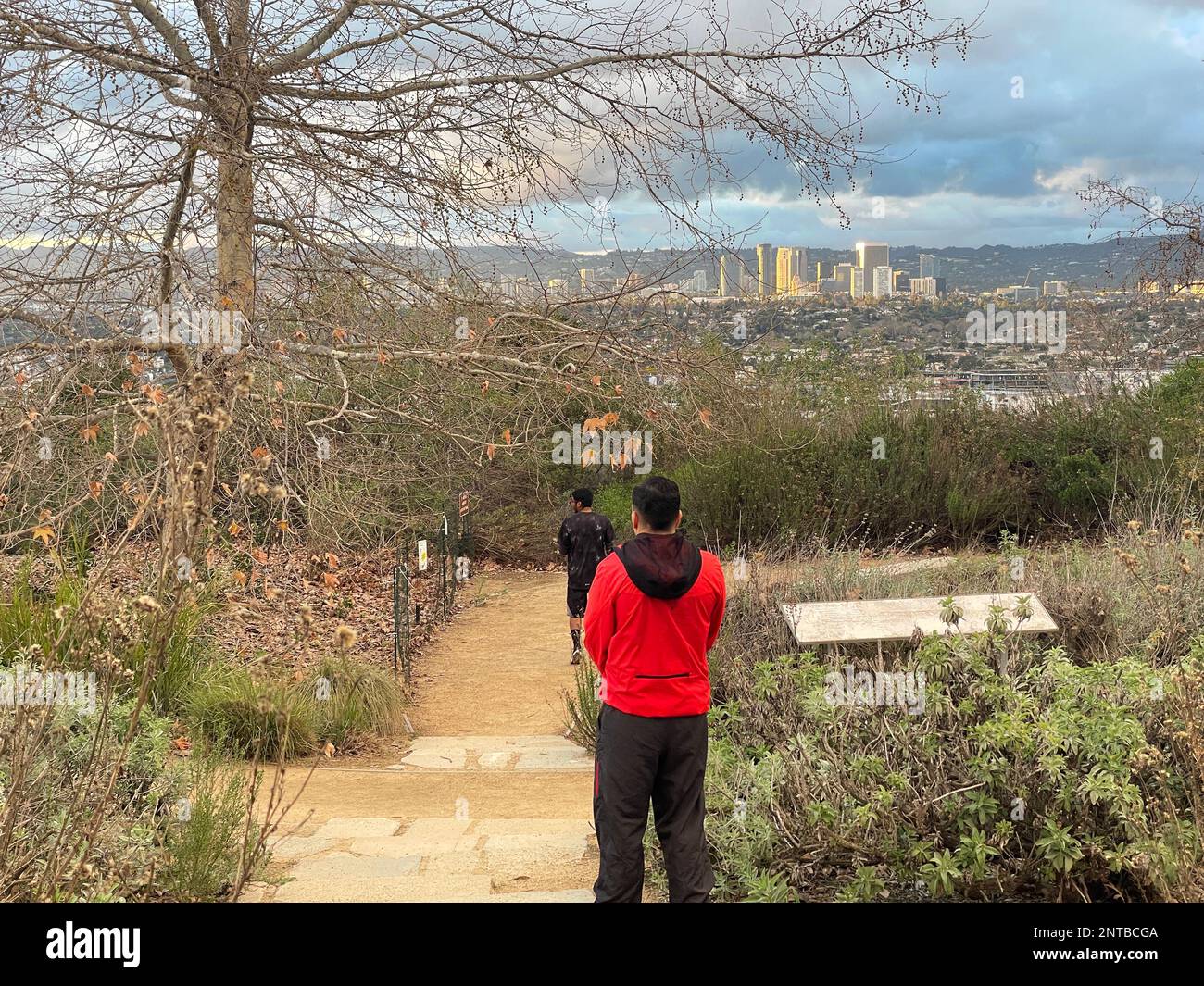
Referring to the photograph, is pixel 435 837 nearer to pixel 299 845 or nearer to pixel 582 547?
pixel 299 845

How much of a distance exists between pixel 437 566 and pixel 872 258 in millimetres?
15443

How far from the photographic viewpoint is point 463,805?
6.16 m

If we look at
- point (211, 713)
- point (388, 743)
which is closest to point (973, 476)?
point (388, 743)

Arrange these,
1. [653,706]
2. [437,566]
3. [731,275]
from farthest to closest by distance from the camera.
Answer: [437,566] < [731,275] < [653,706]

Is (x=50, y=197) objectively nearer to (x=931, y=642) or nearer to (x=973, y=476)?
(x=931, y=642)

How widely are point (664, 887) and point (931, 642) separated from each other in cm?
148

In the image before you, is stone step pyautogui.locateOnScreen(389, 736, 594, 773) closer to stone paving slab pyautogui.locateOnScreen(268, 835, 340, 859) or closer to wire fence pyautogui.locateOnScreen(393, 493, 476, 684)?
stone paving slab pyautogui.locateOnScreen(268, 835, 340, 859)

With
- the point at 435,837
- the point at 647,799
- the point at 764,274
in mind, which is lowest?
the point at 435,837

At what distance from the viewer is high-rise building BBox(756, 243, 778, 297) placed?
7227mm

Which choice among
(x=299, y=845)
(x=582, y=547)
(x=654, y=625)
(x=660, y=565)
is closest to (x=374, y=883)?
(x=299, y=845)

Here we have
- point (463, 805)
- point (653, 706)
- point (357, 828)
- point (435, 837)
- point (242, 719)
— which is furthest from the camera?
point (242, 719)

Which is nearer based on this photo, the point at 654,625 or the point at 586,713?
the point at 654,625

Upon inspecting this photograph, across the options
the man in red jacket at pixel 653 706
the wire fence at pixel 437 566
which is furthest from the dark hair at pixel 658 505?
the wire fence at pixel 437 566

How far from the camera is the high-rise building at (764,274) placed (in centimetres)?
723
